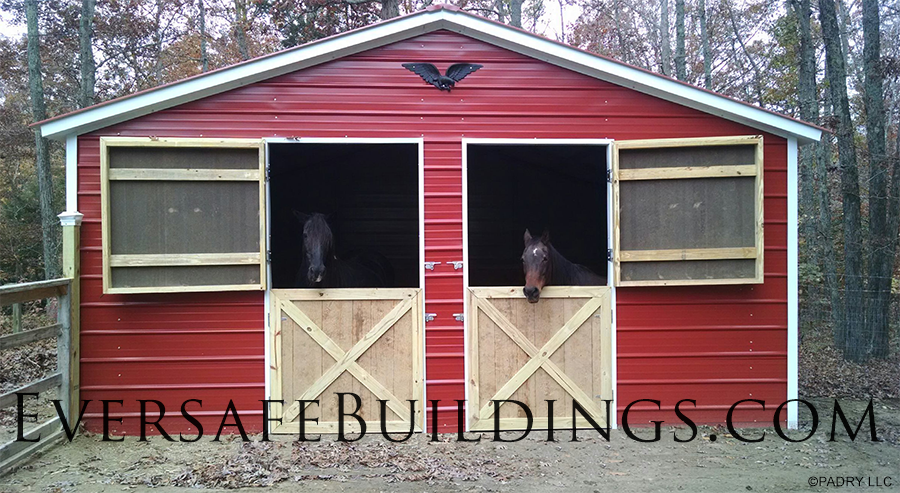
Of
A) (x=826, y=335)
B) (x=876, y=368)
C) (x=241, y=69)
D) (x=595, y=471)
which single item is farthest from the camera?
(x=826, y=335)

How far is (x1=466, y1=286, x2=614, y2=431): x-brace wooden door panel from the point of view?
19.3ft

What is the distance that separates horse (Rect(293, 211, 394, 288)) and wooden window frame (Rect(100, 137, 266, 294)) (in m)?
0.53

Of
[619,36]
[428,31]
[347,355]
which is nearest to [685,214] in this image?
[428,31]

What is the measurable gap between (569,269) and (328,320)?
2451mm

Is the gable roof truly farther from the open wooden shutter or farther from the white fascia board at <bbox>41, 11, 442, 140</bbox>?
the open wooden shutter

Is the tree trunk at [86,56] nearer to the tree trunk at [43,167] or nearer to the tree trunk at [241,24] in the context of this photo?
the tree trunk at [43,167]

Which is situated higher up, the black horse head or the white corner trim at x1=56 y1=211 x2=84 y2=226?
the white corner trim at x1=56 y1=211 x2=84 y2=226

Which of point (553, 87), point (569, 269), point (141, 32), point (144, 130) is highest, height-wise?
point (141, 32)

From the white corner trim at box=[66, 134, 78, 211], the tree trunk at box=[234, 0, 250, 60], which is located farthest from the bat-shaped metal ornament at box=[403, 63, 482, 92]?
the tree trunk at box=[234, 0, 250, 60]

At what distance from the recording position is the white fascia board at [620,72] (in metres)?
5.83

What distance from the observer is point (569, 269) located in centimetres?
661

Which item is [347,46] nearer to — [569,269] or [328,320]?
[328,320]

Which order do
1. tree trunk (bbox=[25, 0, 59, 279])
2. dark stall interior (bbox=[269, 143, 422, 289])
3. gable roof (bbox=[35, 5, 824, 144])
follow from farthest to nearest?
tree trunk (bbox=[25, 0, 59, 279]) → dark stall interior (bbox=[269, 143, 422, 289]) → gable roof (bbox=[35, 5, 824, 144])

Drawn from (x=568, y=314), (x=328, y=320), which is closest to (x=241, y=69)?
(x=328, y=320)
